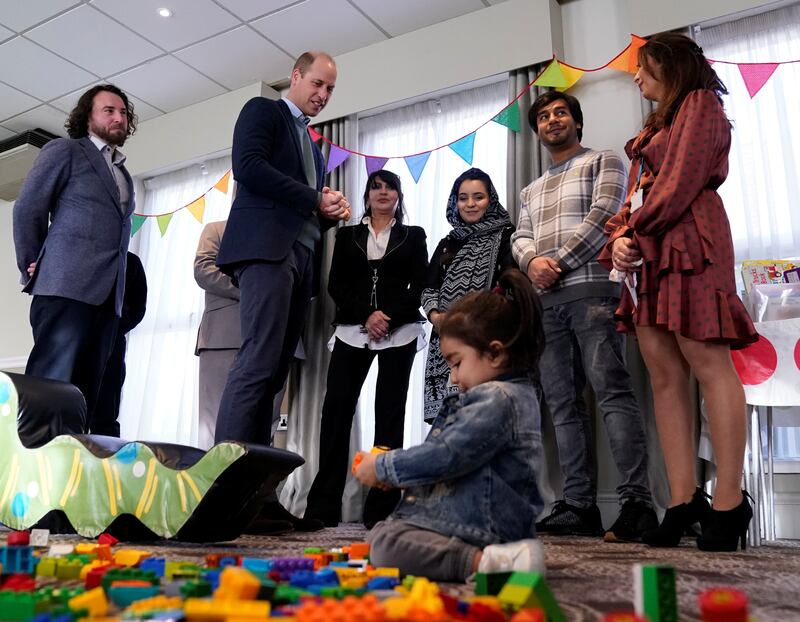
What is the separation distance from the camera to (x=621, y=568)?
1.25 m

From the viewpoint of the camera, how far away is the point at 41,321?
2.10 meters

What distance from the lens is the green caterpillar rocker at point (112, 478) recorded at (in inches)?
56.9

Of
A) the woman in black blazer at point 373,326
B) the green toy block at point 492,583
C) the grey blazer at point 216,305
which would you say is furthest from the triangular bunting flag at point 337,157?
the green toy block at point 492,583

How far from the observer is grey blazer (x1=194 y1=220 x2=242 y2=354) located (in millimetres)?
2955

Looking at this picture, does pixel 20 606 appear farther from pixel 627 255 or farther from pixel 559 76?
pixel 559 76

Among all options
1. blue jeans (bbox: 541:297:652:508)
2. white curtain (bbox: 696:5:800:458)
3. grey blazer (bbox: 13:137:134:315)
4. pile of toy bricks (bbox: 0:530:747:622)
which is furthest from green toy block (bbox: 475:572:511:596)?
white curtain (bbox: 696:5:800:458)

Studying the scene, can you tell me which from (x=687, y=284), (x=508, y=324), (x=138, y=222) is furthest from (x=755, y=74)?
(x=138, y=222)

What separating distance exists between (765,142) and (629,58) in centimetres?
62

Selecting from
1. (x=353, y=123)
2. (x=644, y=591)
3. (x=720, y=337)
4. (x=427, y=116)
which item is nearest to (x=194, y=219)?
(x=353, y=123)

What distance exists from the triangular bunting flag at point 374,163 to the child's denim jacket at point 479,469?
2346mm

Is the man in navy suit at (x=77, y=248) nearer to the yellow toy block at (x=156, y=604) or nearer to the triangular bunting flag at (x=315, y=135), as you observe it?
the triangular bunting flag at (x=315, y=135)

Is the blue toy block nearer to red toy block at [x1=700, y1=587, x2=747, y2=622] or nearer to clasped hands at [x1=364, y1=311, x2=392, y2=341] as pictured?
red toy block at [x1=700, y1=587, x2=747, y2=622]

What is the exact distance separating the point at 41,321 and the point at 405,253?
1.32 metres

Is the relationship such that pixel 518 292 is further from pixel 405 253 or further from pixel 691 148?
pixel 405 253
